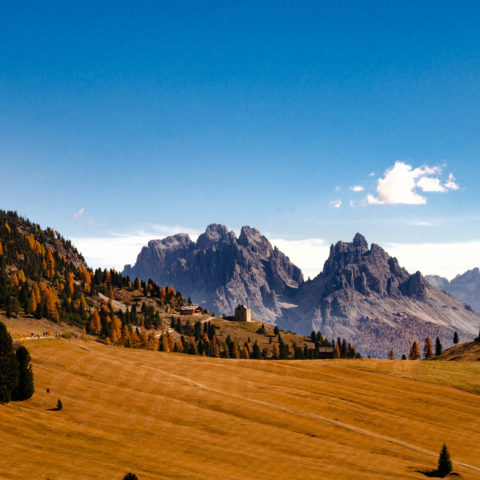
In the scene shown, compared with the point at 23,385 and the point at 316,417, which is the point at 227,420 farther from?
the point at 23,385

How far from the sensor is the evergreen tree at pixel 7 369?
54219 mm

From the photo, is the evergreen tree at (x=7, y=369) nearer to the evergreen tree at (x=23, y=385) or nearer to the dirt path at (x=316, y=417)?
the evergreen tree at (x=23, y=385)

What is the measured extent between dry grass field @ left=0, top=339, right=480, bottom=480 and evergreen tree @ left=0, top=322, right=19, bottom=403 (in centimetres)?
228

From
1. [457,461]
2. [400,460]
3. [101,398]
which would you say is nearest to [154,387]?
[101,398]

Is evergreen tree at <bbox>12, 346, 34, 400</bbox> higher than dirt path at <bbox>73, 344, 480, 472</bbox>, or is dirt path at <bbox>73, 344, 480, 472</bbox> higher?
evergreen tree at <bbox>12, 346, 34, 400</bbox>

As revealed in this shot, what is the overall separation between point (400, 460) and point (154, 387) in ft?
120

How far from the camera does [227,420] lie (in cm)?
5953

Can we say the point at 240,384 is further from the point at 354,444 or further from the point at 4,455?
the point at 4,455

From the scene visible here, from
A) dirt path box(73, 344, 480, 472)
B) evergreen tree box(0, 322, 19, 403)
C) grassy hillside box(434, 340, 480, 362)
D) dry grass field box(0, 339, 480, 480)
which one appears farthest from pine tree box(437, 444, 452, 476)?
grassy hillside box(434, 340, 480, 362)

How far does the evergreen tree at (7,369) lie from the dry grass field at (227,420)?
228 cm

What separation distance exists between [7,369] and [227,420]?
27.6 metres

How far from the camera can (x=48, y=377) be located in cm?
6900

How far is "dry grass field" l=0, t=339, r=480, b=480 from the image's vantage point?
4338cm

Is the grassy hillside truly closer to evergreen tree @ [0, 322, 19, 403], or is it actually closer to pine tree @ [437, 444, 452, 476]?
pine tree @ [437, 444, 452, 476]
